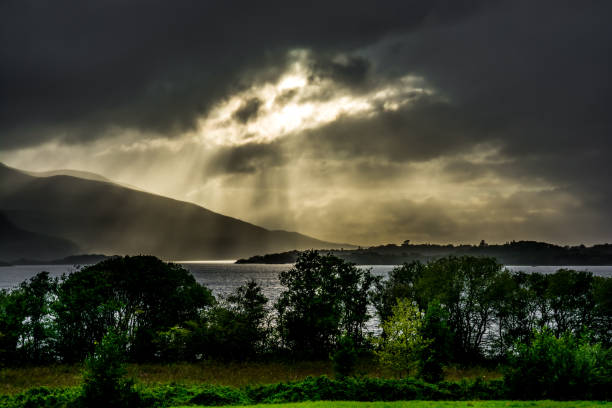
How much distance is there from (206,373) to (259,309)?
29.7 ft

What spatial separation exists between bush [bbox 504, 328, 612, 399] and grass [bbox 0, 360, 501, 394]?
14.0 metres

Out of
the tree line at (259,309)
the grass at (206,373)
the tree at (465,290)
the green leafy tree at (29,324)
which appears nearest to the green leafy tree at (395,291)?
the tree line at (259,309)

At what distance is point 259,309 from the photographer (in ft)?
133

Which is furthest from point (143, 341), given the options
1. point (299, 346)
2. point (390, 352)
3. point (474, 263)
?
point (474, 263)

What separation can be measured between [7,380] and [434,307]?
3086 centimetres

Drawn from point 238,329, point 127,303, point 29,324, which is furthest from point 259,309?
point 29,324

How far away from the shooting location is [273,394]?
19719 mm

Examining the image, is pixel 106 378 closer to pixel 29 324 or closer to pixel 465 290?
pixel 29 324

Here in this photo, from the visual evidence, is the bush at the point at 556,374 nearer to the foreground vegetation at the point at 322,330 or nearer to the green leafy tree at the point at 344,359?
the foreground vegetation at the point at 322,330

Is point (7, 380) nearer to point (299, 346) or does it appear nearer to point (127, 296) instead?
point (127, 296)

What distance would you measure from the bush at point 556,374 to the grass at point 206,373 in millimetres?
13952

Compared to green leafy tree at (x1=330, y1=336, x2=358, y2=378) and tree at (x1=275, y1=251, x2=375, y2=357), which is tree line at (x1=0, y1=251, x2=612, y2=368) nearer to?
tree at (x1=275, y1=251, x2=375, y2=357)

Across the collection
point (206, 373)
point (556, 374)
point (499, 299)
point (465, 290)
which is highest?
point (465, 290)

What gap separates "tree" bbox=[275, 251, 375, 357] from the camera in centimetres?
4122
